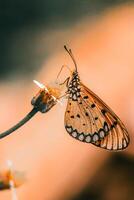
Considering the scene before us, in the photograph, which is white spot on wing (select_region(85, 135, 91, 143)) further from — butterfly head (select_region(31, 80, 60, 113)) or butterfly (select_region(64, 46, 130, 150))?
butterfly head (select_region(31, 80, 60, 113))

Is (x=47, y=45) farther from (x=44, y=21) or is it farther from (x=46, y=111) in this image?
(x=46, y=111)

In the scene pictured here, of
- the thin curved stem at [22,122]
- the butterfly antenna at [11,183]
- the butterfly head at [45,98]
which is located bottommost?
the butterfly antenna at [11,183]

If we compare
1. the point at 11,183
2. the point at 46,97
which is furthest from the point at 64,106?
the point at 11,183

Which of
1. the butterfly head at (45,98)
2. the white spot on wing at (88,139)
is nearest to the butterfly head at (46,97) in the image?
the butterfly head at (45,98)

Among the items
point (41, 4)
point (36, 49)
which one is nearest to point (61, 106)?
point (36, 49)

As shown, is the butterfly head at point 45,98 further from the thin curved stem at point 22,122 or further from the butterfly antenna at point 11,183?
the butterfly antenna at point 11,183

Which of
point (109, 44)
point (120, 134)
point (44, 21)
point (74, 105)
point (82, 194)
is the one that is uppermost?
point (44, 21)
